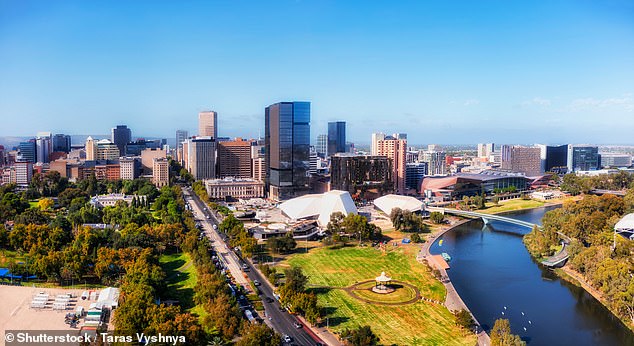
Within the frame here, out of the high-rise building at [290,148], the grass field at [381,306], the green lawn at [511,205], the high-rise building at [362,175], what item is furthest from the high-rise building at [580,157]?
the grass field at [381,306]

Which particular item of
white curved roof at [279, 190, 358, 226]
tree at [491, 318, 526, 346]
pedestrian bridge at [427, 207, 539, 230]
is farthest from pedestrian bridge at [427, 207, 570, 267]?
tree at [491, 318, 526, 346]

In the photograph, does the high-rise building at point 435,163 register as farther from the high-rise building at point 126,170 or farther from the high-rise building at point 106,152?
the high-rise building at point 106,152

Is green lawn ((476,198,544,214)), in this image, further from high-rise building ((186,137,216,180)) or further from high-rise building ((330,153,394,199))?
high-rise building ((186,137,216,180))

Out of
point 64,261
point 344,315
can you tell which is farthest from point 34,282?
point 344,315

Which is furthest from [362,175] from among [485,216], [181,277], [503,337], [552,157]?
[552,157]

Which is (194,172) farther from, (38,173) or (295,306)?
(295,306)

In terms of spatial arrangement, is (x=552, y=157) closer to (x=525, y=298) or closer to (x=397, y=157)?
(x=397, y=157)
